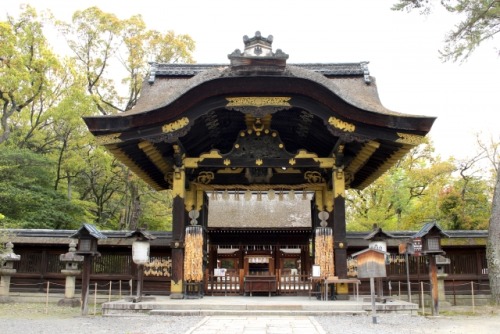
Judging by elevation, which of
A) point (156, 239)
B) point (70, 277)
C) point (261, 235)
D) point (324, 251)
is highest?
point (261, 235)

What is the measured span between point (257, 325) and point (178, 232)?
4.28 m

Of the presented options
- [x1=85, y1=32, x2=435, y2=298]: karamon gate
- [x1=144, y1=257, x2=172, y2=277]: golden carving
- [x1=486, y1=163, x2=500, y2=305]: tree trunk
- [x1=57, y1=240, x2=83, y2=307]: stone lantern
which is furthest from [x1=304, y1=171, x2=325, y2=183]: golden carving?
[x1=57, y1=240, x2=83, y2=307]: stone lantern

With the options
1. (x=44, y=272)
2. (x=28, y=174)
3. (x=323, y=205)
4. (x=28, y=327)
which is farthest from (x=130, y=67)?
(x=28, y=327)

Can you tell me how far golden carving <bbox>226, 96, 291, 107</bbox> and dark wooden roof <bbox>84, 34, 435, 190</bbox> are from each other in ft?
0.07

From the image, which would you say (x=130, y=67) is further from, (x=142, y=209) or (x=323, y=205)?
(x=323, y=205)

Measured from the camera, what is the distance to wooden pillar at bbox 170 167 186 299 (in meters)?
10.8

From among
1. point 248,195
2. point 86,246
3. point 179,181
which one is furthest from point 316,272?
point 86,246

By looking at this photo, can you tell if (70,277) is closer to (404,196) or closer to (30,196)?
(30,196)

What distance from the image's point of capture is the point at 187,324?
7535 millimetres

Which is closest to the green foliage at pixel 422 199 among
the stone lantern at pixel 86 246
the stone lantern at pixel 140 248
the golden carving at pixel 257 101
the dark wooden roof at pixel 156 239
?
the dark wooden roof at pixel 156 239

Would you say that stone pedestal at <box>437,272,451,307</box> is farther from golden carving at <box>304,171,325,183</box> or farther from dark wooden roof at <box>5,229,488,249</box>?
golden carving at <box>304,171,325,183</box>

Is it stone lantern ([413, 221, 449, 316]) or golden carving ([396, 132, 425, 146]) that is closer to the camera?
stone lantern ([413, 221, 449, 316])

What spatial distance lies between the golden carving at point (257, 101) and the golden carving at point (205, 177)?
299 centimetres

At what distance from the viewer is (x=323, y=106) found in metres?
10.4
